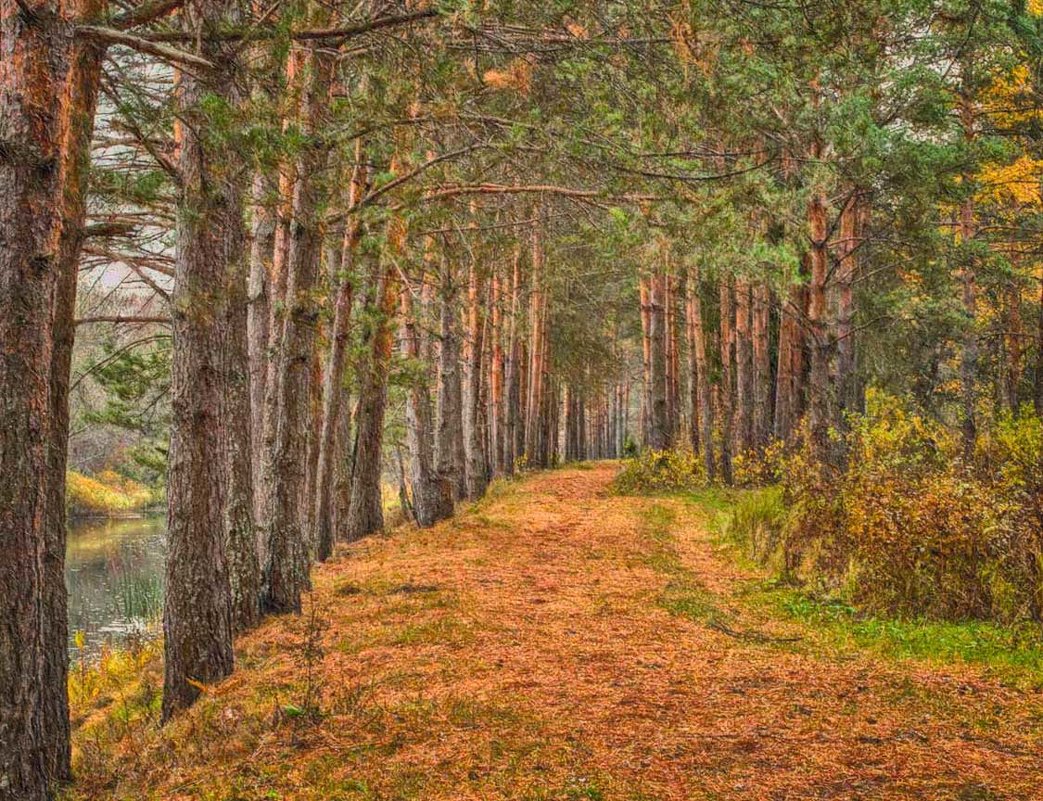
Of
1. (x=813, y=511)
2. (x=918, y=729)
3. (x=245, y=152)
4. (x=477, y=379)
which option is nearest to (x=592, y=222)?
(x=813, y=511)

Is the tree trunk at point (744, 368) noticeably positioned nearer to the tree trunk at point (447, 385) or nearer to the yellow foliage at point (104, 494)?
the tree trunk at point (447, 385)

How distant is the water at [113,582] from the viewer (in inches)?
551

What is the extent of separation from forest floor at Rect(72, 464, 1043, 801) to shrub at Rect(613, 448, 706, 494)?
9.93m

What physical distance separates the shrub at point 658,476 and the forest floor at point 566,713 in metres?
9.93

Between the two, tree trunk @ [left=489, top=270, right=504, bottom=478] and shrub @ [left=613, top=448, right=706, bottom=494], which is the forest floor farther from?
tree trunk @ [left=489, top=270, right=504, bottom=478]

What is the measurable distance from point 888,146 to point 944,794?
10.9 meters

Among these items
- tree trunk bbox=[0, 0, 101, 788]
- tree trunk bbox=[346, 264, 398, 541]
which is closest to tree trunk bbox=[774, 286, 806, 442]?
tree trunk bbox=[346, 264, 398, 541]

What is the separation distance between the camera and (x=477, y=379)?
18.4 meters

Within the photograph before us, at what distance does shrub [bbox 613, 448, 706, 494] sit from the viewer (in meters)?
17.8

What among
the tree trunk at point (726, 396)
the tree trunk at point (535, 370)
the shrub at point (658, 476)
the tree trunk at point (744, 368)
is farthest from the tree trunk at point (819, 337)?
the tree trunk at point (535, 370)

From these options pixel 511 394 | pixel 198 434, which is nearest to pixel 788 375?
pixel 511 394

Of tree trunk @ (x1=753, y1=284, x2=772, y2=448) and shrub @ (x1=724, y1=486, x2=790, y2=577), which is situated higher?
tree trunk @ (x1=753, y1=284, x2=772, y2=448)

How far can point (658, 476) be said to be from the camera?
17.9m

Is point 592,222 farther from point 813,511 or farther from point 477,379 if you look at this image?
point 477,379
